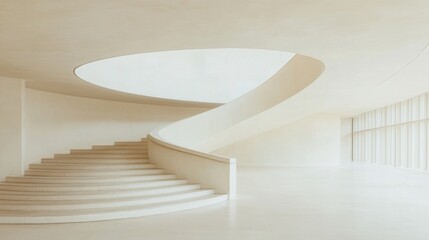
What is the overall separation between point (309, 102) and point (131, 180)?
9.04 m

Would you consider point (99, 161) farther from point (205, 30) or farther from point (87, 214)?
point (205, 30)

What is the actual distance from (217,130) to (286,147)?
9730 mm

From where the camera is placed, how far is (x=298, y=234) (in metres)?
6.45

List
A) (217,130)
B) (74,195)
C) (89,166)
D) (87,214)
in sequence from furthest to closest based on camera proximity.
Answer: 1. (217,130)
2. (89,166)
3. (74,195)
4. (87,214)

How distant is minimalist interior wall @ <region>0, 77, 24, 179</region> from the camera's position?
1018cm

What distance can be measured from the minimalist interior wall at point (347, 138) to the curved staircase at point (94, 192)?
74.2 feet

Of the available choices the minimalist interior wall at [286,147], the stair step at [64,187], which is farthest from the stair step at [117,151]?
the minimalist interior wall at [286,147]

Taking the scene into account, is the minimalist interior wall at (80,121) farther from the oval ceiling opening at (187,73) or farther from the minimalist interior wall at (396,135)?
the minimalist interior wall at (396,135)

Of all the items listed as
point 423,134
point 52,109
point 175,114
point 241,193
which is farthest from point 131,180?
point 423,134

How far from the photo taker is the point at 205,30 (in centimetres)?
647

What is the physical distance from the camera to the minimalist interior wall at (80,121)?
1270 centimetres

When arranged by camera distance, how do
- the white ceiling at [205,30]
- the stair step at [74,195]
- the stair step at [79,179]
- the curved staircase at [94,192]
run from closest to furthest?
the white ceiling at [205,30] < the curved staircase at [94,192] < the stair step at [74,195] < the stair step at [79,179]

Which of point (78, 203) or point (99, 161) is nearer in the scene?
point (78, 203)

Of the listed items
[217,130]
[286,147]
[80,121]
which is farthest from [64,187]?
[286,147]
